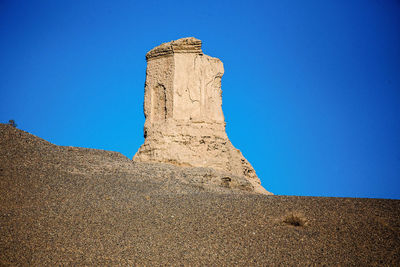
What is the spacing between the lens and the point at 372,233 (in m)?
6.02

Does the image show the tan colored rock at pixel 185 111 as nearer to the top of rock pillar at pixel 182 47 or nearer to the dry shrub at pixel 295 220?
the top of rock pillar at pixel 182 47

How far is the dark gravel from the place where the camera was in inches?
215

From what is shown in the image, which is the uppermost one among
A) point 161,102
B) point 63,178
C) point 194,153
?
point 161,102

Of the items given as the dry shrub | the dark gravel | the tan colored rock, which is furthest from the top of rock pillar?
the dry shrub

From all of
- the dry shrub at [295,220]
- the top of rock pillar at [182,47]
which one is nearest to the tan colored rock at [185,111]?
the top of rock pillar at [182,47]

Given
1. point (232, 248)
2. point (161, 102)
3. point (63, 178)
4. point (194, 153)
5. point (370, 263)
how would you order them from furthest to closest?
point (161, 102), point (194, 153), point (63, 178), point (232, 248), point (370, 263)

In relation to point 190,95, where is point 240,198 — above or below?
below

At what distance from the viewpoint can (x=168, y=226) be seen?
652 centimetres

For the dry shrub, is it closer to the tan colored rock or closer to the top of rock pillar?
the tan colored rock

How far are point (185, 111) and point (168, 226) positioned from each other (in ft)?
27.3

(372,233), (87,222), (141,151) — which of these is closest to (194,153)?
(141,151)

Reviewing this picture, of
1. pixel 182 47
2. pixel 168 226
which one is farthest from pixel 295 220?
pixel 182 47

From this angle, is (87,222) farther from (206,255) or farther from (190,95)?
(190,95)

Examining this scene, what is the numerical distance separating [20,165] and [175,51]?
8003mm
